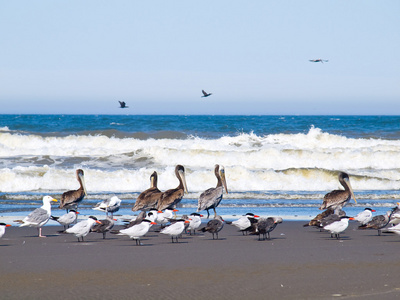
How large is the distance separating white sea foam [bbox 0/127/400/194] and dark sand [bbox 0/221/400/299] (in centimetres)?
1200

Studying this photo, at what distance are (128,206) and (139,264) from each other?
346 inches

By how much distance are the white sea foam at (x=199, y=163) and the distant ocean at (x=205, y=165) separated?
4 centimetres

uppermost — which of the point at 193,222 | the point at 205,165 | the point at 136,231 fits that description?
the point at 136,231

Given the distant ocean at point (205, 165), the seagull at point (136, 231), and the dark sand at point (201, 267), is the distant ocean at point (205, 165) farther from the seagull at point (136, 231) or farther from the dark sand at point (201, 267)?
the seagull at point (136, 231)

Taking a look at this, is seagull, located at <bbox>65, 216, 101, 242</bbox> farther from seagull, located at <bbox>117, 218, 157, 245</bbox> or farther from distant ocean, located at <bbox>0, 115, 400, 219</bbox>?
distant ocean, located at <bbox>0, 115, 400, 219</bbox>

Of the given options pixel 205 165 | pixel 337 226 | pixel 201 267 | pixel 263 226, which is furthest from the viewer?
pixel 205 165

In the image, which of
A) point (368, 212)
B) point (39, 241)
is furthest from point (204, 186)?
point (39, 241)

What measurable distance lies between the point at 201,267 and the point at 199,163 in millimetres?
24019

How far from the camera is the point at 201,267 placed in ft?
25.9

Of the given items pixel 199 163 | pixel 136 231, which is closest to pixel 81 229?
pixel 136 231

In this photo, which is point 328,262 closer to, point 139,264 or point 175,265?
point 175,265

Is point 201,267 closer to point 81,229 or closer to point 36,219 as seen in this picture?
point 81,229

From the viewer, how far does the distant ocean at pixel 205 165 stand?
1847cm

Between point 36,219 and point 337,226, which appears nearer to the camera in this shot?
point 337,226
